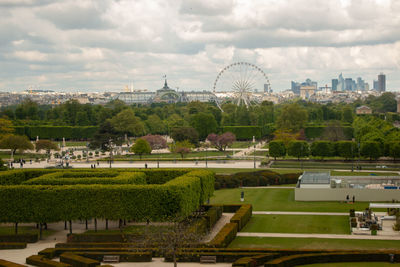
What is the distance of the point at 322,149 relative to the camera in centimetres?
8531

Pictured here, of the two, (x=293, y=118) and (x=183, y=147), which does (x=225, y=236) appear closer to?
(x=183, y=147)

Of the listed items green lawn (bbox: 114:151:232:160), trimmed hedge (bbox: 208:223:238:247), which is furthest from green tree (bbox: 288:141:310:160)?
trimmed hedge (bbox: 208:223:238:247)

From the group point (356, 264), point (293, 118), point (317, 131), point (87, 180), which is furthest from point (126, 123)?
point (356, 264)

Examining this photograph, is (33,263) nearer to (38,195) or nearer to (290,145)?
(38,195)

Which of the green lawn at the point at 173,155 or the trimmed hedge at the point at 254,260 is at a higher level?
the green lawn at the point at 173,155

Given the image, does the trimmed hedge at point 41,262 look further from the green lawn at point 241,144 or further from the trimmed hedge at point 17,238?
the green lawn at point 241,144

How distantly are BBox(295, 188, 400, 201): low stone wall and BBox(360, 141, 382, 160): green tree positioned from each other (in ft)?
101

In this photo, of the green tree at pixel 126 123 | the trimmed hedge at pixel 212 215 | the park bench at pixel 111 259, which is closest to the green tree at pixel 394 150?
the trimmed hedge at pixel 212 215

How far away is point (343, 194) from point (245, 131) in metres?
77.4

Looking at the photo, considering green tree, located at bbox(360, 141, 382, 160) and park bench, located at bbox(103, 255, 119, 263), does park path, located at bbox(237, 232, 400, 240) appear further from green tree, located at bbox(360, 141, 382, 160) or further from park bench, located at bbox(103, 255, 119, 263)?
green tree, located at bbox(360, 141, 382, 160)

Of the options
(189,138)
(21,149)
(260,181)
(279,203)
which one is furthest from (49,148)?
(279,203)

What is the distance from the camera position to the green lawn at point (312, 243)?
3469 cm

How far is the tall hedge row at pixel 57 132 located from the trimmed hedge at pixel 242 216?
309 ft

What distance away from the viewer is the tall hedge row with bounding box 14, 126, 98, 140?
13550 cm
